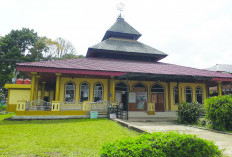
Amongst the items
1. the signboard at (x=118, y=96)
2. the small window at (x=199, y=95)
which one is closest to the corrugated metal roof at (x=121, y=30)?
the signboard at (x=118, y=96)

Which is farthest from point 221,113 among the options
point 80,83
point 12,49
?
point 12,49

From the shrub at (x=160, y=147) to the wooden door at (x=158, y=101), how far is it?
12.5 m

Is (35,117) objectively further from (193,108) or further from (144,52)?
(144,52)

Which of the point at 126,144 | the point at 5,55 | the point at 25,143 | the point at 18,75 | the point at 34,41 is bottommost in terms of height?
the point at 25,143

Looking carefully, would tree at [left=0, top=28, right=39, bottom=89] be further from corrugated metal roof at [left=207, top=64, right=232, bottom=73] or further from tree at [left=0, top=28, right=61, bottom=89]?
corrugated metal roof at [left=207, top=64, right=232, bottom=73]

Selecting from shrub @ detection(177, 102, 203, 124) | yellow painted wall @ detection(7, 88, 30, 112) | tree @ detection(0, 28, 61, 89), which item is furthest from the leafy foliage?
shrub @ detection(177, 102, 203, 124)

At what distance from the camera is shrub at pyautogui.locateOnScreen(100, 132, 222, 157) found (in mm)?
2943

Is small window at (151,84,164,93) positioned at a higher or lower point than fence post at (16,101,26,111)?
higher

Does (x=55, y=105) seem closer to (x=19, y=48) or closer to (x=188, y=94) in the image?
(x=188, y=94)

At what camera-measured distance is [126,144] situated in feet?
10.5

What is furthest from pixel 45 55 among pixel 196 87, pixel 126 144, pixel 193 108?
pixel 126 144

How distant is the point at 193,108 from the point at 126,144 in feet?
26.7

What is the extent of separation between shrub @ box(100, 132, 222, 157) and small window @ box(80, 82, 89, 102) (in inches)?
467

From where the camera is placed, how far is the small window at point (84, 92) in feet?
49.3
